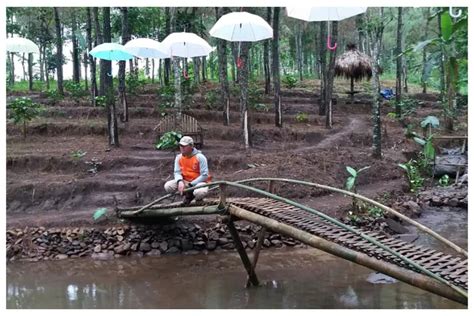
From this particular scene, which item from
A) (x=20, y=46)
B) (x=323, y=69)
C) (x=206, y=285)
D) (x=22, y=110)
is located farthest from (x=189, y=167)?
(x=323, y=69)

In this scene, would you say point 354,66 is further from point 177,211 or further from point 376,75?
point 177,211

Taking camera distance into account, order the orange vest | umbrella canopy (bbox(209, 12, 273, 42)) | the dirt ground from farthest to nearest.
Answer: the dirt ground < umbrella canopy (bbox(209, 12, 273, 42)) < the orange vest

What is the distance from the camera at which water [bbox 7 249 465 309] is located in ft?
19.9

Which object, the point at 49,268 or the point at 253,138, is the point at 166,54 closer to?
the point at 253,138

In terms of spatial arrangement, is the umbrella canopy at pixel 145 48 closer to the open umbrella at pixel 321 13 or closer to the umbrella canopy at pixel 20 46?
the umbrella canopy at pixel 20 46

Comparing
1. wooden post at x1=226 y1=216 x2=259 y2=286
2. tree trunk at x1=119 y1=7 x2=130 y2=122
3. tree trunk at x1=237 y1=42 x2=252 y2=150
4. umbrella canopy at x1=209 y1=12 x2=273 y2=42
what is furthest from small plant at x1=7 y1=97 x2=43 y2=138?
wooden post at x1=226 y1=216 x2=259 y2=286

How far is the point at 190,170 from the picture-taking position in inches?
245

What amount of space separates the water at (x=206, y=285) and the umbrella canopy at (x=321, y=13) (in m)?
3.67

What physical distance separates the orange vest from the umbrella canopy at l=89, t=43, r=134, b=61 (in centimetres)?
508

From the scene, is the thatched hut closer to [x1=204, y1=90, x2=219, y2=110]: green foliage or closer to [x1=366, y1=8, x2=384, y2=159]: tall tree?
[x1=204, y1=90, x2=219, y2=110]: green foliage

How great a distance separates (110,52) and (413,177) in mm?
7242

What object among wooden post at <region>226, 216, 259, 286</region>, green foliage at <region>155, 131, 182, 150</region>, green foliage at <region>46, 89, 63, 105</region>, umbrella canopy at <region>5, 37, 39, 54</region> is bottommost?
wooden post at <region>226, 216, 259, 286</region>

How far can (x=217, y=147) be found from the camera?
12367 millimetres

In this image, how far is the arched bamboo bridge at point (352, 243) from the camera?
3896 mm
